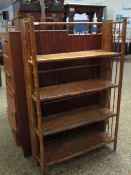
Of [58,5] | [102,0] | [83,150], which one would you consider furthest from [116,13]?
[83,150]

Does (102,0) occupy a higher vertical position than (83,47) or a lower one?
higher

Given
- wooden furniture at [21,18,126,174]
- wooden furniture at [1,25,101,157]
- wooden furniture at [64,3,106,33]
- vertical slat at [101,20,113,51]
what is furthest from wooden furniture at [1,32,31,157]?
wooden furniture at [64,3,106,33]

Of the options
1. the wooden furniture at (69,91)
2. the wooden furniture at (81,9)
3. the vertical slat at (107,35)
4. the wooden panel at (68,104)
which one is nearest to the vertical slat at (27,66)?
the wooden furniture at (69,91)

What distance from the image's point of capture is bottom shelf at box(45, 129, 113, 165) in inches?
73.1

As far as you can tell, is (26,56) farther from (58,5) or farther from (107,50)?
(58,5)

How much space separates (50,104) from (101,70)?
633 mm

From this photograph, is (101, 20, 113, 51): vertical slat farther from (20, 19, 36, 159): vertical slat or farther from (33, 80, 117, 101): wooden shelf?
(20, 19, 36, 159): vertical slat

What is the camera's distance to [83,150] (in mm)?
1930

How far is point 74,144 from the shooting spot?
6.67 feet

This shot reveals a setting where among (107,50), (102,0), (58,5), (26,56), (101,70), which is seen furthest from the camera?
(102,0)

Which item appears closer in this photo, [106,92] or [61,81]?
[61,81]

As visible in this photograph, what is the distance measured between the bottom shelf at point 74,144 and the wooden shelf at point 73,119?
310 mm

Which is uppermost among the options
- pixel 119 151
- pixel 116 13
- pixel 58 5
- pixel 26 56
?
pixel 116 13

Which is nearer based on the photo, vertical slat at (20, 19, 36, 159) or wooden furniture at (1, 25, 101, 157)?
vertical slat at (20, 19, 36, 159)
